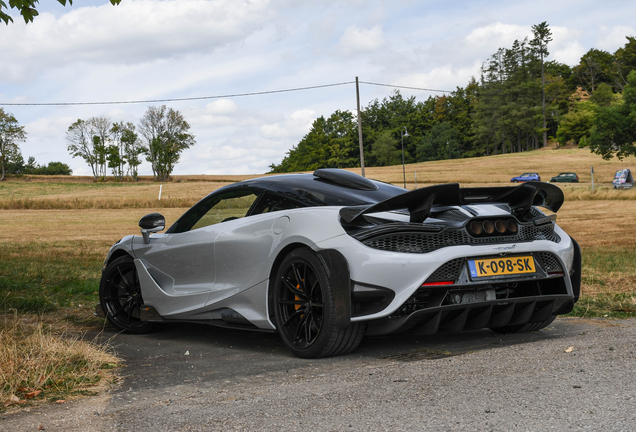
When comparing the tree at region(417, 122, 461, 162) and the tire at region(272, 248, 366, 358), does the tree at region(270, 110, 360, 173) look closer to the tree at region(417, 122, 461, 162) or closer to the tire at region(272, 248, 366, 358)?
the tree at region(417, 122, 461, 162)

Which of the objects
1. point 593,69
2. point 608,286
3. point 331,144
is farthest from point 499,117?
point 608,286

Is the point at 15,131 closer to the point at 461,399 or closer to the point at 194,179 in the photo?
the point at 194,179

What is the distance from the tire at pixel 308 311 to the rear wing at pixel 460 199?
0.42 m

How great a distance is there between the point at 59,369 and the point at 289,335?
1424 millimetres

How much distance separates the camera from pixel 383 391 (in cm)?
307

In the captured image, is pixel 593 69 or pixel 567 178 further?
pixel 593 69

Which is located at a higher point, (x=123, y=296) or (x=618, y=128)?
(x=618, y=128)

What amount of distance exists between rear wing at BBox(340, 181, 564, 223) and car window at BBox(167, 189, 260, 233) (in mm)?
1136

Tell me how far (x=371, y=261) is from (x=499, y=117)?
119938 mm

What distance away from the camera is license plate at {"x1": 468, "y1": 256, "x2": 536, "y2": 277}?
3.94m

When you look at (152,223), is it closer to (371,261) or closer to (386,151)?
(371,261)

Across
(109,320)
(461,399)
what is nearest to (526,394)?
(461,399)

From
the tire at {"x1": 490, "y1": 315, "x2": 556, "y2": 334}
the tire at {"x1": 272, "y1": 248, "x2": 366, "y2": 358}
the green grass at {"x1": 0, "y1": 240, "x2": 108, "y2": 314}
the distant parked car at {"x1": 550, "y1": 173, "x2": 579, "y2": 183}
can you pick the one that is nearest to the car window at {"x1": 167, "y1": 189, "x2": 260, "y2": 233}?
the tire at {"x1": 272, "y1": 248, "x2": 366, "y2": 358}

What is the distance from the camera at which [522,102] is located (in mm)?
114875
